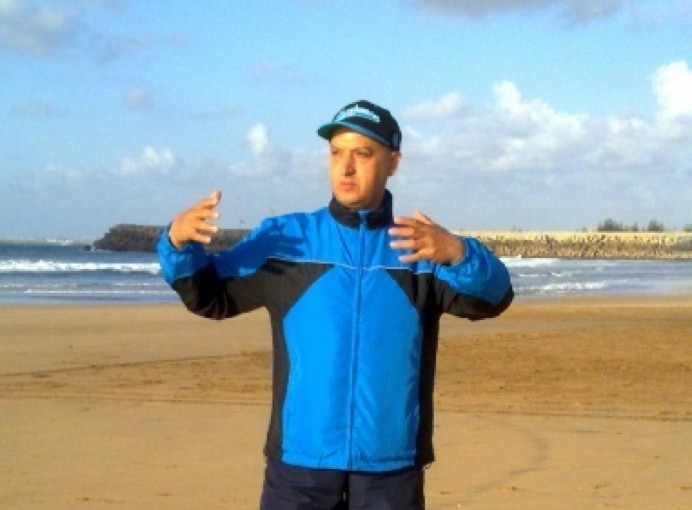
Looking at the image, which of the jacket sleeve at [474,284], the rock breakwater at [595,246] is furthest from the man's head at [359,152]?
the rock breakwater at [595,246]

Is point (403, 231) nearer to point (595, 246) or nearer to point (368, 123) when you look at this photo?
point (368, 123)

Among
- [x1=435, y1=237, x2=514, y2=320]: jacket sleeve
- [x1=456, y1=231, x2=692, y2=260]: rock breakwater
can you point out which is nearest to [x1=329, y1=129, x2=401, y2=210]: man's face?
[x1=435, y1=237, x2=514, y2=320]: jacket sleeve

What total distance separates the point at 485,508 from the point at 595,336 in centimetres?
1338

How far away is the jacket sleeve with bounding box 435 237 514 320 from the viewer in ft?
10.6

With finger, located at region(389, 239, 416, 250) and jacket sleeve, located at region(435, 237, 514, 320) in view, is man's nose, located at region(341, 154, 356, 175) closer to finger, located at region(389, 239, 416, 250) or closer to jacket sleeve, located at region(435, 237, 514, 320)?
finger, located at region(389, 239, 416, 250)

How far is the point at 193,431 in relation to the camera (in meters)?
8.86

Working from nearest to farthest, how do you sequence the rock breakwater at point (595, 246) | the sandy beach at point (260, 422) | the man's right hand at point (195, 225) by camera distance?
1. the man's right hand at point (195, 225)
2. the sandy beach at point (260, 422)
3. the rock breakwater at point (595, 246)

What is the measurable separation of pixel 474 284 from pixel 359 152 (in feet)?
1.72

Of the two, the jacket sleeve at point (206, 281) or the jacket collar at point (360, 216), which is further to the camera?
the jacket collar at point (360, 216)

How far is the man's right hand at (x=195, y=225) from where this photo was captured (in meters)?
3.16

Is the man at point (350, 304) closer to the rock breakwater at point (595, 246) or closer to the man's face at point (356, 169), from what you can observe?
the man's face at point (356, 169)

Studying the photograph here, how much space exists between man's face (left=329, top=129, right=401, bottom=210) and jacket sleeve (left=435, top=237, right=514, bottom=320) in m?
0.31

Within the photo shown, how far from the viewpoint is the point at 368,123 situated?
11.0ft

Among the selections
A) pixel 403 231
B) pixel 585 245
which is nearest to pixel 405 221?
pixel 403 231
